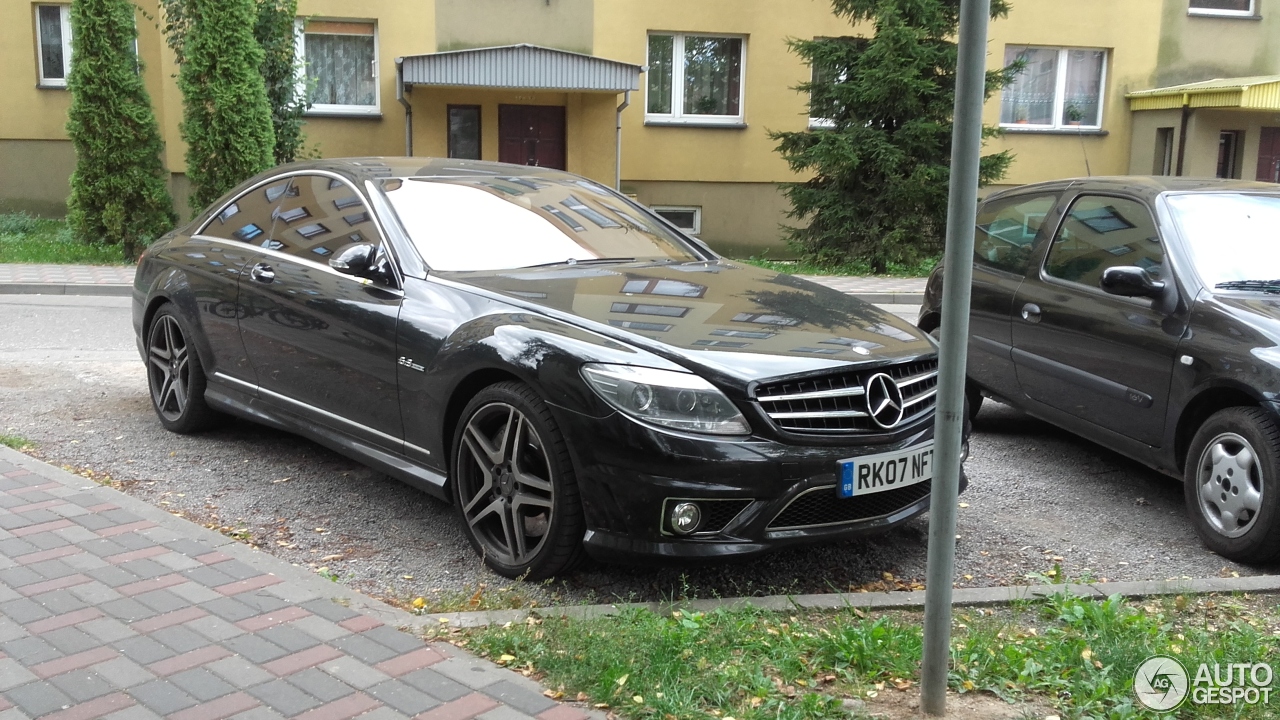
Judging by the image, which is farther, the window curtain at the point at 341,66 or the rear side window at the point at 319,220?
the window curtain at the point at 341,66

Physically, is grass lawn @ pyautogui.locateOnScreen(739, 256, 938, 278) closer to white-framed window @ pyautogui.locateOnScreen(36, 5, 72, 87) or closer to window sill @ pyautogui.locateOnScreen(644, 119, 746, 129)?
window sill @ pyautogui.locateOnScreen(644, 119, 746, 129)

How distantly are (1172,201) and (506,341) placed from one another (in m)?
3.44

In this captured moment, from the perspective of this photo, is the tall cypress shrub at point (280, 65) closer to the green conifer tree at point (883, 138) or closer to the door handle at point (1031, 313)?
the green conifer tree at point (883, 138)

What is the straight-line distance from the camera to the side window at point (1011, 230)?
20.6ft

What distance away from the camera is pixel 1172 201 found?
558 cm

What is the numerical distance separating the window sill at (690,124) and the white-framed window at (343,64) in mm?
4878

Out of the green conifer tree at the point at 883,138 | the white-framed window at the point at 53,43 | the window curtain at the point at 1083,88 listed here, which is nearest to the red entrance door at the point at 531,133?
the green conifer tree at the point at 883,138

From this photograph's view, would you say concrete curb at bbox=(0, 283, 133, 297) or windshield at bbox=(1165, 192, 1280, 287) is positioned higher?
windshield at bbox=(1165, 192, 1280, 287)

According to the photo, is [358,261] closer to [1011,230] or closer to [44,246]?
[1011,230]

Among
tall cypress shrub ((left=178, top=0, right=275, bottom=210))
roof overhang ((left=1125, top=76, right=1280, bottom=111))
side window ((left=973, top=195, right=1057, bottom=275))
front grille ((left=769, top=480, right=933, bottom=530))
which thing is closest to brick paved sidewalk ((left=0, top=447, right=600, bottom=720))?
front grille ((left=769, top=480, right=933, bottom=530))

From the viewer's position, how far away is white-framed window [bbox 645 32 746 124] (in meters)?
20.9

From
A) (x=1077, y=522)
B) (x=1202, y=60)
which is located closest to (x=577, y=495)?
(x=1077, y=522)

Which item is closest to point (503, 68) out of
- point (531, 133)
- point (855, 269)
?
point (531, 133)

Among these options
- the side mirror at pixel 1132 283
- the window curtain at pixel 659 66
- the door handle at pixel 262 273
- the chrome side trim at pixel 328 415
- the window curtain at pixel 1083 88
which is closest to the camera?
the chrome side trim at pixel 328 415
